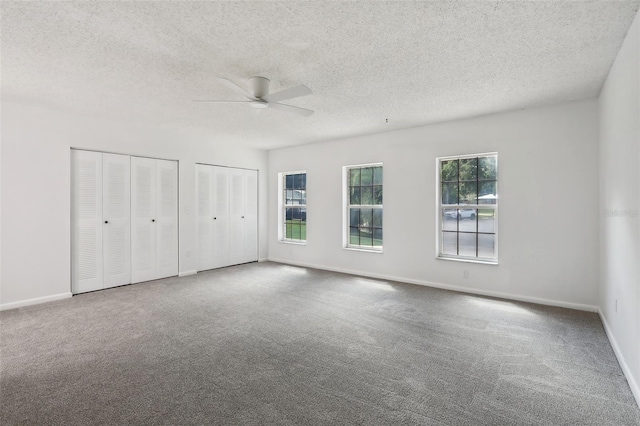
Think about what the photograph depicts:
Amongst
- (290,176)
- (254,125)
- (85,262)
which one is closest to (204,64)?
(254,125)

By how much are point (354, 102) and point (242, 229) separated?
13.1 feet

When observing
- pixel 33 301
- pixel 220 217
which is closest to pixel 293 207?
pixel 220 217

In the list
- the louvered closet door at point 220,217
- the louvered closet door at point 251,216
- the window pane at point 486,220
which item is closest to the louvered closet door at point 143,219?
the louvered closet door at point 220,217

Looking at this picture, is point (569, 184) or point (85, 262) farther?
point (85, 262)

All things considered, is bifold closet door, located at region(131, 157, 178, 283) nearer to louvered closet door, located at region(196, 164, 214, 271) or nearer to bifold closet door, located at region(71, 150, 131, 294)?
bifold closet door, located at region(71, 150, 131, 294)

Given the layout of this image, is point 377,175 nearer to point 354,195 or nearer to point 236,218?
point 354,195

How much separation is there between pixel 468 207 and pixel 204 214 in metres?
4.68

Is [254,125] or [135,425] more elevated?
[254,125]

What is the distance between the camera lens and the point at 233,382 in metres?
2.31

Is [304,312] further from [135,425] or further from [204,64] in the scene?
[204,64]

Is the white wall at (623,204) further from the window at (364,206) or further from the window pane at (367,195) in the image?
the window pane at (367,195)

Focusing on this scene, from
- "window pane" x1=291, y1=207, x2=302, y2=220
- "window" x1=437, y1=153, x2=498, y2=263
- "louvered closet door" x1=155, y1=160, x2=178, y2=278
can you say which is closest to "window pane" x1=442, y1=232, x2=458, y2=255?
"window" x1=437, y1=153, x2=498, y2=263

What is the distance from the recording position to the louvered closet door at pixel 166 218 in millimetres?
5441

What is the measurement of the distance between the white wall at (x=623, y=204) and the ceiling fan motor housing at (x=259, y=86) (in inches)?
112
